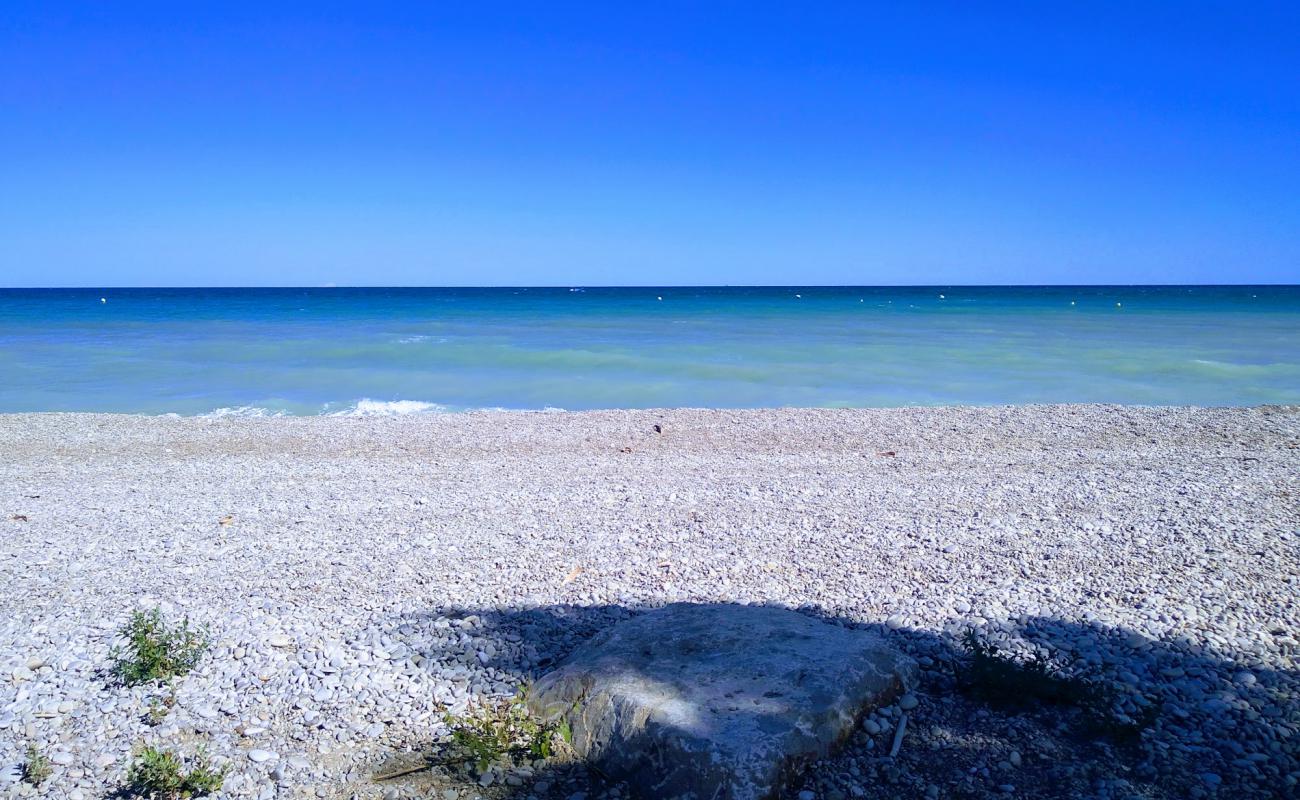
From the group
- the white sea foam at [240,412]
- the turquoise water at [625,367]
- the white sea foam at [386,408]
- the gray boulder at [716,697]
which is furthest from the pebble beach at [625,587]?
the turquoise water at [625,367]

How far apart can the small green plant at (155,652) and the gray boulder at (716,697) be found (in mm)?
1773

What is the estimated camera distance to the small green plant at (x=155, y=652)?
3934 mm

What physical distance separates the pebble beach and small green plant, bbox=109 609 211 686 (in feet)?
0.24

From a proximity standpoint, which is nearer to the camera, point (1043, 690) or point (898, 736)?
point (898, 736)

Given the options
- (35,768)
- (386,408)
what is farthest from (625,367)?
(35,768)

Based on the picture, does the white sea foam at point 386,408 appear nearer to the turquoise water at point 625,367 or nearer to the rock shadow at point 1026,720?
the turquoise water at point 625,367

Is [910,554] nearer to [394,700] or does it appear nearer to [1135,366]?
[394,700]

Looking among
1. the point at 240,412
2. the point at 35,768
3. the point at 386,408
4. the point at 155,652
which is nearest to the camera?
Answer: the point at 35,768

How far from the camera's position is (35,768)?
3262mm

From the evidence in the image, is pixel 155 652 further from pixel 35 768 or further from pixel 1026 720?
pixel 1026 720

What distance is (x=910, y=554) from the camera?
5.78 metres

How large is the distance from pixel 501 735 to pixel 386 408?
41.3 feet

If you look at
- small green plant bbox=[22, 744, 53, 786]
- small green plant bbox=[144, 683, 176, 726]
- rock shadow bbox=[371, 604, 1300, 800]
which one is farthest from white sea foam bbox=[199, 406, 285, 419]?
small green plant bbox=[22, 744, 53, 786]

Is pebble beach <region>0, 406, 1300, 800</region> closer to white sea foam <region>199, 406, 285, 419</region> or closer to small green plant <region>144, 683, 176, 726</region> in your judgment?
small green plant <region>144, 683, 176, 726</region>
